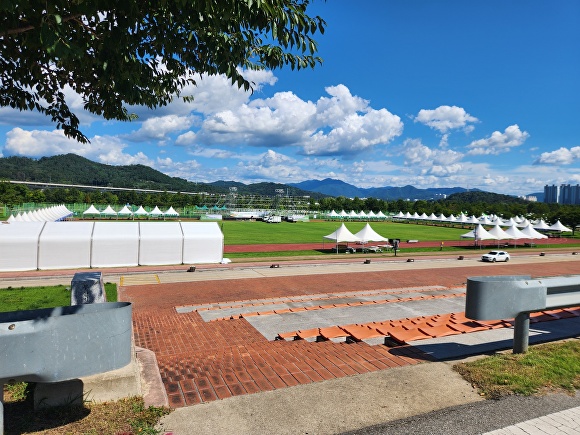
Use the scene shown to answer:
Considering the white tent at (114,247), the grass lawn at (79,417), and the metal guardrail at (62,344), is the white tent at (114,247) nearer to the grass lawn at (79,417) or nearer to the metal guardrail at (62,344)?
the grass lawn at (79,417)

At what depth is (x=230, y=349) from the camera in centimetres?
682

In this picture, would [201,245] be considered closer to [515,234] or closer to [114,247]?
[114,247]

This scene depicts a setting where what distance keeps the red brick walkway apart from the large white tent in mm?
7221

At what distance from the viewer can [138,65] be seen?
16.3ft

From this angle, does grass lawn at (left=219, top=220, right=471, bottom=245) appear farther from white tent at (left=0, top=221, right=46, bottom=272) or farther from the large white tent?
white tent at (left=0, top=221, right=46, bottom=272)

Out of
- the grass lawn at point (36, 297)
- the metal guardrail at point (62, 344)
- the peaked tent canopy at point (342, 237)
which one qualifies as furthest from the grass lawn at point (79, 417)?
the peaked tent canopy at point (342, 237)

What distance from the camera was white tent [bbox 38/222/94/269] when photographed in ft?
79.0

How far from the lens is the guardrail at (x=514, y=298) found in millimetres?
5223

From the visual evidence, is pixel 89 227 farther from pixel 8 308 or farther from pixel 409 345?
pixel 409 345

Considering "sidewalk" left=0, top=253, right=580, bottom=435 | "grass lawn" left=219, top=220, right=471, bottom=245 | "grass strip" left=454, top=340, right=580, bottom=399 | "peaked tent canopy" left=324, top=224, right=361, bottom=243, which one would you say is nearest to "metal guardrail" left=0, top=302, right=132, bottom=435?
"sidewalk" left=0, top=253, right=580, bottom=435

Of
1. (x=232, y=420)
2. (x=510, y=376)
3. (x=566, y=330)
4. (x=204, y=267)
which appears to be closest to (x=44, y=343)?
(x=232, y=420)

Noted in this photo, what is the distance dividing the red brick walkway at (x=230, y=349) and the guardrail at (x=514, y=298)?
112 cm

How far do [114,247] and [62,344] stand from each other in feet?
79.3

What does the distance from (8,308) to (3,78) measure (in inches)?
381
